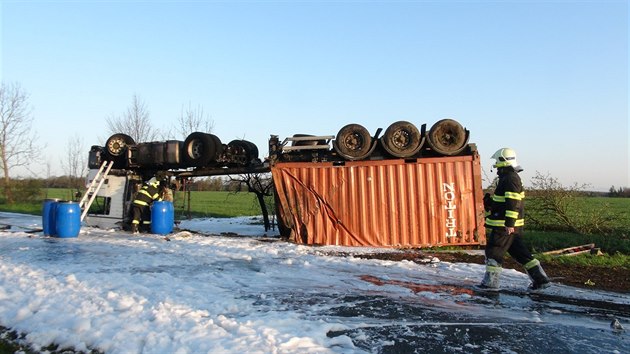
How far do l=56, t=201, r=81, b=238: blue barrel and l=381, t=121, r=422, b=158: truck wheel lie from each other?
7.42 metres

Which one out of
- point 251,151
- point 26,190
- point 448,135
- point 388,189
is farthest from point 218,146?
point 26,190

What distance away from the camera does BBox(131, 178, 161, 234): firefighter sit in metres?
12.9

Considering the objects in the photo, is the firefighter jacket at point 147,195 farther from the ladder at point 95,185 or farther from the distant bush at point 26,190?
the distant bush at point 26,190

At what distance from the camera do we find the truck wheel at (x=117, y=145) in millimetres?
13664

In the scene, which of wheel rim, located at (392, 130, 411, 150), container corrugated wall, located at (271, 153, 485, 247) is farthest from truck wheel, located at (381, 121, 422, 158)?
container corrugated wall, located at (271, 153, 485, 247)

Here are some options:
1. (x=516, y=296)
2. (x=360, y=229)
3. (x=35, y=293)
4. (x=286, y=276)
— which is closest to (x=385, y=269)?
(x=286, y=276)

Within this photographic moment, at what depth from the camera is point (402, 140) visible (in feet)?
35.2

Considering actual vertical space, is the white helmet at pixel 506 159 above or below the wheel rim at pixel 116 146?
below

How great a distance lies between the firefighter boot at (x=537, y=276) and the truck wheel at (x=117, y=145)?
11.1 metres

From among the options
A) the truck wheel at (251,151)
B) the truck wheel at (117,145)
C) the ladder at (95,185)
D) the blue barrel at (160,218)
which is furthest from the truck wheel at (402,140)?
the ladder at (95,185)

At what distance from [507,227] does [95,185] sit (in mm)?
11160

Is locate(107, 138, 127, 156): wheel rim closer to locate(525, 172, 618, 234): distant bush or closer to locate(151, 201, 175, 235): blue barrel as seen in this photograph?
locate(151, 201, 175, 235): blue barrel

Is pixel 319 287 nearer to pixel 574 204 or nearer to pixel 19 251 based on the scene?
pixel 19 251

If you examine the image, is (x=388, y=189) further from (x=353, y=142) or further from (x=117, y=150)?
(x=117, y=150)
